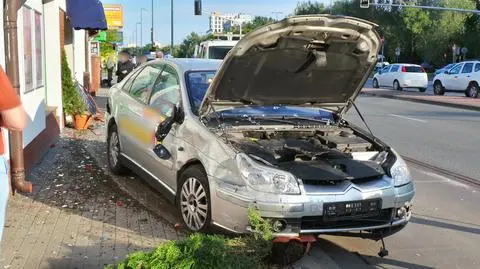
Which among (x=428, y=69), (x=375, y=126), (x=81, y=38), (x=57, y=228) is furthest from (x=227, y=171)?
(x=428, y=69)

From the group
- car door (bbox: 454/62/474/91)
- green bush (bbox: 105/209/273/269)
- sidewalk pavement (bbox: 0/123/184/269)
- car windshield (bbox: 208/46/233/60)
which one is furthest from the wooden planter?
car door (bbox: 454/62/474/91)

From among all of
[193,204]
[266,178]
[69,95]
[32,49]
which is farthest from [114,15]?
[266,178]

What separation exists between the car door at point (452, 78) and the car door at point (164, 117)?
80.3ft

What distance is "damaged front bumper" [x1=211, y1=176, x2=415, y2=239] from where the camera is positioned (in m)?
4.60

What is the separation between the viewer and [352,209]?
15.6 feet

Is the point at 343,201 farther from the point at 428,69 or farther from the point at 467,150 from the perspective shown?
the point at 428,69

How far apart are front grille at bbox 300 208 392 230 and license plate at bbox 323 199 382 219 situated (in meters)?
0.03

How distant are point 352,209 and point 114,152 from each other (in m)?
4.02

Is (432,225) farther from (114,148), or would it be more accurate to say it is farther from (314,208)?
(114,148)

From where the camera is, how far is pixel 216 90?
17.9 ft

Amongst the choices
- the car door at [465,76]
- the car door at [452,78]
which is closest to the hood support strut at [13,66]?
the car door at [465,76]

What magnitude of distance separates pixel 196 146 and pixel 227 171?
601 mm

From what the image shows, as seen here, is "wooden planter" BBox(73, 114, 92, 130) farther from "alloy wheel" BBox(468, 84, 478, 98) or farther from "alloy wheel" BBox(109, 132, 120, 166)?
"alloy wheel" BBox(468, 84, 478, 98)

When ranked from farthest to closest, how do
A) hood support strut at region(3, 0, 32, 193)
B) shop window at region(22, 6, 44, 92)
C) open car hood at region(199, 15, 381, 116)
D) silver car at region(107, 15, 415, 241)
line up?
shop window at region(22, 6, 44, 92) < hood support strut at region(3, 0, 32, 193) < open car hood at region(199, 15, 381, 116) < silver car at region(107, 15, 415, 241)
